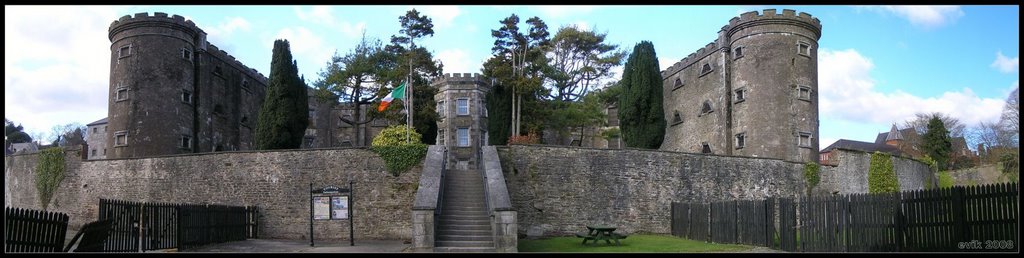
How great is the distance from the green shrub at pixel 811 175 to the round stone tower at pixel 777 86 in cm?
340

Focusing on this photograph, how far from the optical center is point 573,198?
86.5 feet

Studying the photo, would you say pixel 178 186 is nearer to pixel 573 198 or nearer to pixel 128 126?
pixel 128 126

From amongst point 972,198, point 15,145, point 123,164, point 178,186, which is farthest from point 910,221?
point 15,145

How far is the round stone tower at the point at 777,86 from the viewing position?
3425cm

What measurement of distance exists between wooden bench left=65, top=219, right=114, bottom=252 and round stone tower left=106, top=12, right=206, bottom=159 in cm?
1973

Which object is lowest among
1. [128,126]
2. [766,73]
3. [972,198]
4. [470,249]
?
[470,249]

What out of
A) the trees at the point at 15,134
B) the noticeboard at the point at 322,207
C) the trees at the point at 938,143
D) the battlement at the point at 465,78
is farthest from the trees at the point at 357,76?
the trees at the point at 15,134

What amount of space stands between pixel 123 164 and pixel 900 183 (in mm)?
30954

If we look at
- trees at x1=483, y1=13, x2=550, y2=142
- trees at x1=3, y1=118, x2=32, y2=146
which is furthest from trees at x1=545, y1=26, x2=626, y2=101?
trees at x1=3, y1=118, x2=32, y2=146

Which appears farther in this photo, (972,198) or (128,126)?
(128,126)

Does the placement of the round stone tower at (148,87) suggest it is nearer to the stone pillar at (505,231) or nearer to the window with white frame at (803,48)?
the stone pillar at (505,231)

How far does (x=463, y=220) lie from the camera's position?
20.4 metres

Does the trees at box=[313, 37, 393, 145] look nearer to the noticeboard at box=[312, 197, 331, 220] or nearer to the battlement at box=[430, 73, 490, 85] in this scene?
the battlement at box=[430, 73, 490, 85]
